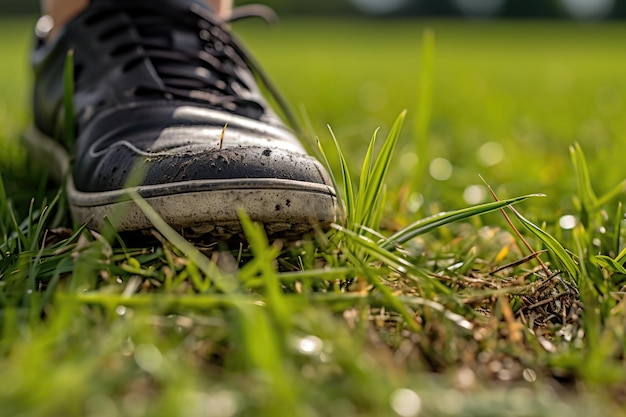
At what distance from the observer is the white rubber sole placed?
3.53 feet

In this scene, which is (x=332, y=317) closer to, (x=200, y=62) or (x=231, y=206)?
(x=231, y=206)

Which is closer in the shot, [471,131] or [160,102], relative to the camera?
[160,102]

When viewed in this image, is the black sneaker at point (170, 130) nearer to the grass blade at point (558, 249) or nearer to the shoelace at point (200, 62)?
the shoelace at point (200, 62)

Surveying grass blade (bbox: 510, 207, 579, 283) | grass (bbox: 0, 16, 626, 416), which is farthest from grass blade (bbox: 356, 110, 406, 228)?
grass blade (bbox: 510, 207, 579, 283)

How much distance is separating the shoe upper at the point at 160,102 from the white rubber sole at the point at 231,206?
0.9 inches

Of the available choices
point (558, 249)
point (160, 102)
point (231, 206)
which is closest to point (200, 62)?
point (160, 102)

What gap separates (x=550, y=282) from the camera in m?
1.06

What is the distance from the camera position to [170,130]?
128 centimetres

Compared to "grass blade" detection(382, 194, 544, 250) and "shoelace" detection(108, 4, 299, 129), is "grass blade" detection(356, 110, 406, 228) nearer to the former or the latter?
"grass blade" detection(382, 194, 544, 250)

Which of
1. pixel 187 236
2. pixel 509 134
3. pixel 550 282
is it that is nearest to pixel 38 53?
pixel 187 236

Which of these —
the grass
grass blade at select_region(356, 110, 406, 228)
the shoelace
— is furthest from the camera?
the shoelace

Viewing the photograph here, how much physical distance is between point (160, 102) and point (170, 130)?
104mm

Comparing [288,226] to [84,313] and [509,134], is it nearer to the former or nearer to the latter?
[84,313]

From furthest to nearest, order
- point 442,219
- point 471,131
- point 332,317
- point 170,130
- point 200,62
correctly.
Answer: point 471,131
point 200,62
point 170,130
point 442,219
point 332,317
